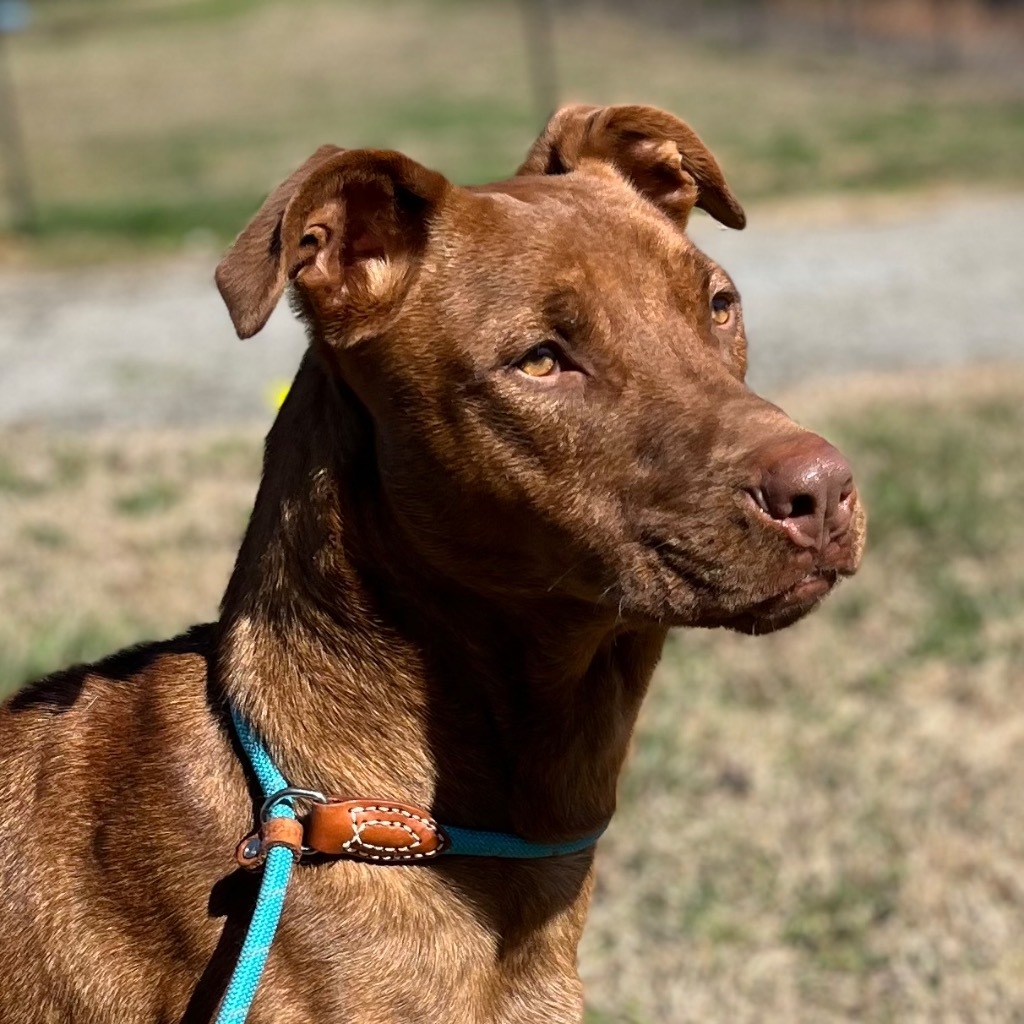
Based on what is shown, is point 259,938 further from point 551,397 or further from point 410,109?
point 410,109

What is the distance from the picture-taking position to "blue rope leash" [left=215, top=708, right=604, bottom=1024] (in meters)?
2.68

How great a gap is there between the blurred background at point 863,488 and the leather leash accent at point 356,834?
190 centimetres

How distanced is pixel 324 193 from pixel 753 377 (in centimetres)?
748

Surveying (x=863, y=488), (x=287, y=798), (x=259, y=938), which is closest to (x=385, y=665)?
(x=287, y=798)

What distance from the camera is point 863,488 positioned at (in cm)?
770

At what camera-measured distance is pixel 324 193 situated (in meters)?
2.97

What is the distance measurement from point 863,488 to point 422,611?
5.04 metres

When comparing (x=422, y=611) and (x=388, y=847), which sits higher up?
(x=422, y=611)

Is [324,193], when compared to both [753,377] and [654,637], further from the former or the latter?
[753,377]

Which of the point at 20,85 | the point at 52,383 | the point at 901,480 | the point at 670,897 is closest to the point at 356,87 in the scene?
the point at 20,85

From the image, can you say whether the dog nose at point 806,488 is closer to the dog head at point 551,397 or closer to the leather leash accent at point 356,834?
the dog head at point 551,397

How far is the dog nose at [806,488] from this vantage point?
266 cm

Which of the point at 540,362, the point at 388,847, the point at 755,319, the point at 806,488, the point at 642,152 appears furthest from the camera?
the point at 755,319

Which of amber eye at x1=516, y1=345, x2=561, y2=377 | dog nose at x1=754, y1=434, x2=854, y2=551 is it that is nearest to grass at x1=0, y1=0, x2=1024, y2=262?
amber eye at x1=516, y1=345, x2=561, y2=377
